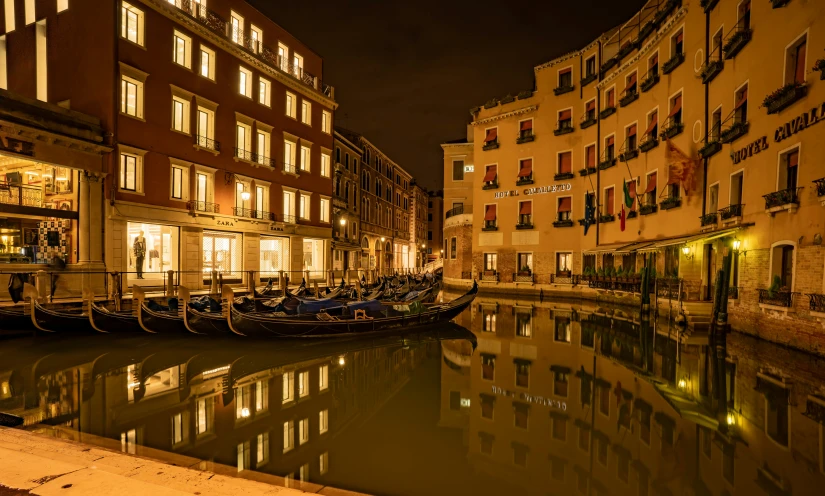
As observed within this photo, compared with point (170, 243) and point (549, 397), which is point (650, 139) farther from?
point (170, 243)

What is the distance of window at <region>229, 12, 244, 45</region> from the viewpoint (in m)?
19.2

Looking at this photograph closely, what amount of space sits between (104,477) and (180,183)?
51.9ft

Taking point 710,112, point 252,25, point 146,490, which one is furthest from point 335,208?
point 146,490

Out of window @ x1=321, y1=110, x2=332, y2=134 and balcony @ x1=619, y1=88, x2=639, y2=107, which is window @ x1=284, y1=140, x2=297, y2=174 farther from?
balcony @ x1=619, y1=88, x2=639, y2=107

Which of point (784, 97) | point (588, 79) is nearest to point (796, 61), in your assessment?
point (784, 97)

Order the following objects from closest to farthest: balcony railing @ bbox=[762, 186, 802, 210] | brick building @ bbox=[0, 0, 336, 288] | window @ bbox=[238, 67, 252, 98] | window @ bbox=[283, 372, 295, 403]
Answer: window @ bbox=[283, 372, 295, 403], balcony railing @ bbox=[762, 186, 802, 210], brick building @ bbox=[0, 0, 336, 288], window @ bbox=[238, 67, 252, 98]

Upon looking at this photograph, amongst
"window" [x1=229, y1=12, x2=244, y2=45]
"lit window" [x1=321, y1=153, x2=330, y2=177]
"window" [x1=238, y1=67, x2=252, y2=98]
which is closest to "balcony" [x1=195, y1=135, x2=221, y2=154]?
"window" [x1=238, y1=67, x2=252, y2=98]

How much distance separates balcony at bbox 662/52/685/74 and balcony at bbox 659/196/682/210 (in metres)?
4.74

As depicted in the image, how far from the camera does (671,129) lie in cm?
1573

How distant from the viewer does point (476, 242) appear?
2680 cm

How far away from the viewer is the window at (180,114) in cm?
1680

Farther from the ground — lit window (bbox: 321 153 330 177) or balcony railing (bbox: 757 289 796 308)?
lit window (bbox: 321 153 330 177)

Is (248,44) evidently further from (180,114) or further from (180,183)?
(180,183)

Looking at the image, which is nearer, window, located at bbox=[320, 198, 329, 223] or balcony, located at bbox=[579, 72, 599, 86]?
balcony, located at bbox=[579, 72, 599, 86]
